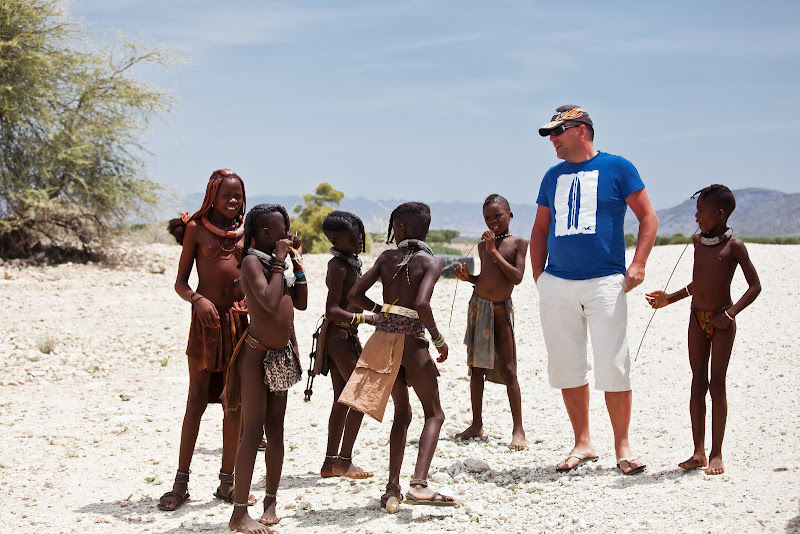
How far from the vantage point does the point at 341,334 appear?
530 cm

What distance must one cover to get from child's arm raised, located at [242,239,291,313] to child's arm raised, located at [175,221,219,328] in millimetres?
562

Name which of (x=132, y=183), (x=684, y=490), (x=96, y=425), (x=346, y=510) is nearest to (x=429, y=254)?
(x=346, y=510)

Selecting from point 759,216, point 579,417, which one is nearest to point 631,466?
point 579,417

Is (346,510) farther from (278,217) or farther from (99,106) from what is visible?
(99,106)

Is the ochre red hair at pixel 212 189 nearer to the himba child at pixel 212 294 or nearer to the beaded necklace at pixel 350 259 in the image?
the himba child at pixel 212 294

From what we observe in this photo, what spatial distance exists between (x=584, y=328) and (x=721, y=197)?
119 centimetres

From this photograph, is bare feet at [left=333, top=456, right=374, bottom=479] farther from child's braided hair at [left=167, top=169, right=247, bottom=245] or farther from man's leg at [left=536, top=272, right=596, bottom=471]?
child's braided hair at [left=167, top=169, right=247, bottom=245]

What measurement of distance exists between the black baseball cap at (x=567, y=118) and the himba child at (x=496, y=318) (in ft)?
2.85

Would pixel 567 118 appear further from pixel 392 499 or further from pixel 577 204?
pixel 392 499

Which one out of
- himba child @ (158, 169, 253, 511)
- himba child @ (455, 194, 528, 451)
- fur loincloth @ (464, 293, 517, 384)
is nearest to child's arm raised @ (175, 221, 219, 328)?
himba child @ (158, 169, 253, 511)

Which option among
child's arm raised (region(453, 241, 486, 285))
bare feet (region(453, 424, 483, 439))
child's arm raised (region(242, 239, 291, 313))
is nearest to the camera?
child's arm raised (region(242, 239, 291, 313))

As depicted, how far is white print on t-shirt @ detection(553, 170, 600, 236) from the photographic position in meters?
5.10

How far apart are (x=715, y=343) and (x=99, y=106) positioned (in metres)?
16.0

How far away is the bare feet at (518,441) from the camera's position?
6.00m
